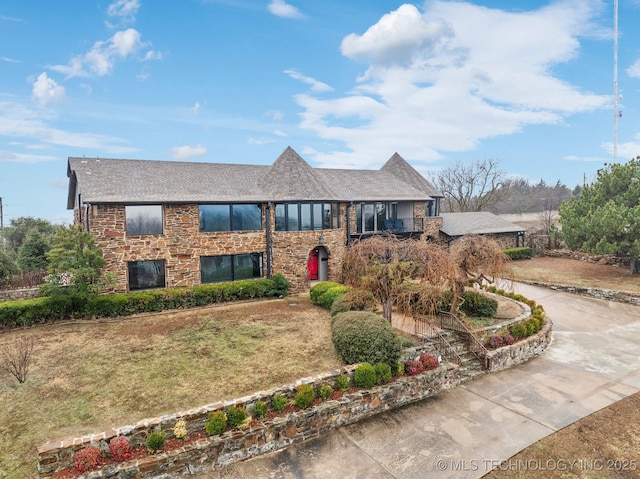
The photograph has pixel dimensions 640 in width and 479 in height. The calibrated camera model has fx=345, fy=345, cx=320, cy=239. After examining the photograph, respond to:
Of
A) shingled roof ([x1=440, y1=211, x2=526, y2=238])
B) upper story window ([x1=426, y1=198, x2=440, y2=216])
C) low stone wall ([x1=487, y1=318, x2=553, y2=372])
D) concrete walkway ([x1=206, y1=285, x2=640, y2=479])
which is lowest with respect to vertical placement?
concrete walkway ([x1=206, y1=285, x2=640, y2=479])

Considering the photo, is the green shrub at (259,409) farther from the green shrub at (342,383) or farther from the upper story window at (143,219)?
the upper story window at (143,219)

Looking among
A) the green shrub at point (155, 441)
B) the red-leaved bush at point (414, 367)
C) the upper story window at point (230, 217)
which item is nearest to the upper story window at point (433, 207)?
the upper story window at point (230, 217)

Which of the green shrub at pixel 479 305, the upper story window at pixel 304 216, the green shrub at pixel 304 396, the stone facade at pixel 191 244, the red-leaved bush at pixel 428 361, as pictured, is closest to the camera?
the green shrub at pixel 304 396

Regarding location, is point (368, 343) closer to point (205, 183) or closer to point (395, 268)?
point (395, 268)

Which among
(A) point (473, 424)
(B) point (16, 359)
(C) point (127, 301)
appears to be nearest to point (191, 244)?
(C) point (127, 301)

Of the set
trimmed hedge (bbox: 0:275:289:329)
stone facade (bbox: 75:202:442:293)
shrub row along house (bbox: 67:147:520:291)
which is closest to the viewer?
trimmed hedge (bbox: 0:275:289:329)

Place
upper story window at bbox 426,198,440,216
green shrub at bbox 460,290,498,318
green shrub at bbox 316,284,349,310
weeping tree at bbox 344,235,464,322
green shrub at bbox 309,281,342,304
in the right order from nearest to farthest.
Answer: weeping tree at bbox 344,235,464,322 < green shrub at bbox 460,290,498,318 < green shrub at bbox 316,284,349,310 < green shrub at bbox 309,281,342,304 < upper story window at bbox 426,198,440,216

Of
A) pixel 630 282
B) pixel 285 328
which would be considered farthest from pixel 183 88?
pixel 630 282

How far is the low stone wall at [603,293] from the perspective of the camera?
1831 cm

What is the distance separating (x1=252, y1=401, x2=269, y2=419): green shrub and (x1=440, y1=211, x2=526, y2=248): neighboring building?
24.3 metres

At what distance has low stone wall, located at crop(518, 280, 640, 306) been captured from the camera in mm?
18312

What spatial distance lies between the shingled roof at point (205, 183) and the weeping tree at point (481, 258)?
8776 mm

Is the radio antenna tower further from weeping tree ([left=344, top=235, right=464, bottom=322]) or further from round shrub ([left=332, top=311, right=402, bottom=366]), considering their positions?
round shrub ([left=332, top=311, right=402, bottom=366])

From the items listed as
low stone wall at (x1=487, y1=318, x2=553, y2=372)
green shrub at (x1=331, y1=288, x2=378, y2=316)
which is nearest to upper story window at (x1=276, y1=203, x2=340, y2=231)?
green shrub at (x1=331, y1=288, x2=378, y2=316)
